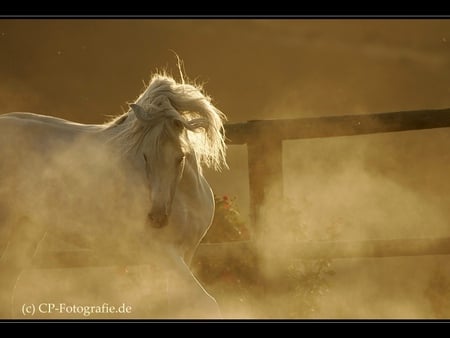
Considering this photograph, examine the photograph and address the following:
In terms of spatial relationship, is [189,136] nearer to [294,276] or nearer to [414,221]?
[294,276]

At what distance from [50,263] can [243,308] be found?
0.95 m

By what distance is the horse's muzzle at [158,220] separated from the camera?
2748mm

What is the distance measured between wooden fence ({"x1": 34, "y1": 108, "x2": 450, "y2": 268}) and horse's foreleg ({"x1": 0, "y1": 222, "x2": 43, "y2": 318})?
1.58ft

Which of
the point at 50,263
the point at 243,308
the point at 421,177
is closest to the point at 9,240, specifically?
the point at 50,263

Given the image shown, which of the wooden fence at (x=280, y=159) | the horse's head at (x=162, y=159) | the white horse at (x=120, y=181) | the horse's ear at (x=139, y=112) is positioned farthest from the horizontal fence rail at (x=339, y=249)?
the horse's ear at (x=139, y=112)

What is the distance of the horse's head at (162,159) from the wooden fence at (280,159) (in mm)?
945

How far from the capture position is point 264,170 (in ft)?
12.9

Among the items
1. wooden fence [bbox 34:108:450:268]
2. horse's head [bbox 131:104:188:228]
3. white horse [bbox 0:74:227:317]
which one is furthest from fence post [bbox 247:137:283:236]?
horse's head [bbox 131:104:188:228]

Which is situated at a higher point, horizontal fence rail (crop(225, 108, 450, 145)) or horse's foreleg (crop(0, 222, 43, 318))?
horizontal fence rail (crop(225, 108, 450, 145))

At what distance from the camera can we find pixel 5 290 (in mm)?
3191

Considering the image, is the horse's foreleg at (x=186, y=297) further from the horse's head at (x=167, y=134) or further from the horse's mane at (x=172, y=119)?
the horse's mane at (x=172, y=119)

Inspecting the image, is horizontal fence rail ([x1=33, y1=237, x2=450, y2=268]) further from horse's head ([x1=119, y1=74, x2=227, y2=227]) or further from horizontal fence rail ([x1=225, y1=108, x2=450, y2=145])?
→ horse's head ([x1=119, y1=74, x2=227, y2=227])

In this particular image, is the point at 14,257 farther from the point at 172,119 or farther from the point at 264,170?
the point at 264,170

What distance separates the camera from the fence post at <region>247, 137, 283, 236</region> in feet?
12.8
